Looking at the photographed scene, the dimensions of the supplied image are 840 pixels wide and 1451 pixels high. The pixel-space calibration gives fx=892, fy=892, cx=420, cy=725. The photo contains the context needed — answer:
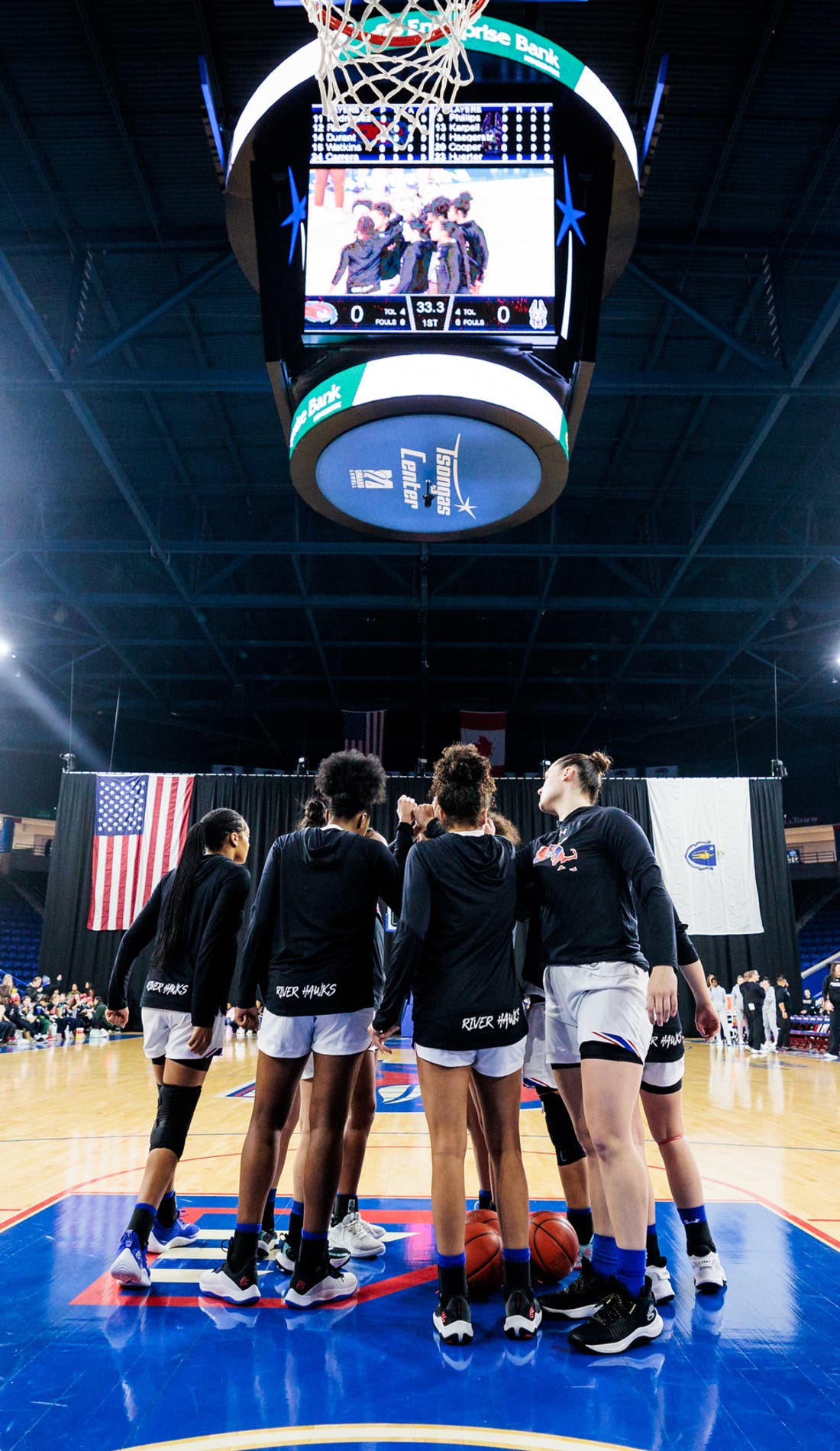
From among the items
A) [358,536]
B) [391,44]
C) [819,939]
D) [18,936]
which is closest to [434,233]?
[391,44]

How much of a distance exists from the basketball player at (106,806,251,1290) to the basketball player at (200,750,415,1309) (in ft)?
0.60

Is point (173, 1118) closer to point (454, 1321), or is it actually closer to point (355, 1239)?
point (355, 1239)

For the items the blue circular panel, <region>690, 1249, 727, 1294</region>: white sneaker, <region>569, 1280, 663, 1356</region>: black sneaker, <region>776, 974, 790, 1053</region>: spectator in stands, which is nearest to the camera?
<region>569, 1280, 663, 1356</region>: black sneaker

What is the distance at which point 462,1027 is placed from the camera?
2750 millimetres

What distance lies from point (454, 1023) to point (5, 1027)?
1379 centimetres

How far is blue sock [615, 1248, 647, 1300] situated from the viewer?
2586 millimetres

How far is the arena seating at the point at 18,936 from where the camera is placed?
23.3 m

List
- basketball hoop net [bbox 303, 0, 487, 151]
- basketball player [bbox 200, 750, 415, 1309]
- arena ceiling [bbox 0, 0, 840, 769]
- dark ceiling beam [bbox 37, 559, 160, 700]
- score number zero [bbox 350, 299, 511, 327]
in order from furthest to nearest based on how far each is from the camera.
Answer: dark ceiling beam [bbox 37, 559, 160, 700]
arena ceiling [bbox 0, 0, 840, 769]
score number zero [bbox 350, 299, 511, 327]
basketball hoop net [bbox 303, 0, 487, 151]
basketball player [bbox 200, 750, 415, 1309]

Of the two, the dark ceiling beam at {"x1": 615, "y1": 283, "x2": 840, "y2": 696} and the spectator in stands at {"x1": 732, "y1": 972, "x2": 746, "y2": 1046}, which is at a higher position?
the dark ceiling beam at {"x1": 615, "y1": 283, "x2": 840, "y2": 696}

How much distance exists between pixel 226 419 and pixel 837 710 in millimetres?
17852

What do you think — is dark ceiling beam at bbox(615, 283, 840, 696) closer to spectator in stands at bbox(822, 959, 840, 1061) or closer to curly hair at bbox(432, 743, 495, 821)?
spectator in stands at bbox(822, 959, 840, 1061)

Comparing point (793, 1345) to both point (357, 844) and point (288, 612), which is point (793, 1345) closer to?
point (357, 844)

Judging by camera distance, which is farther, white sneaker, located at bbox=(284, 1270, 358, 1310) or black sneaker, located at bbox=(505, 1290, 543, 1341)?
white sneaker, located at bbox=(284, 1270, 358, 1310)

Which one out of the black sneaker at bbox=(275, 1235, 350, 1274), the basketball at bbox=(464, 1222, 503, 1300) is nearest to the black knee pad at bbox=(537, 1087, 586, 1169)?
the basketball at bbox=(464, 1222, 503, 1300)
